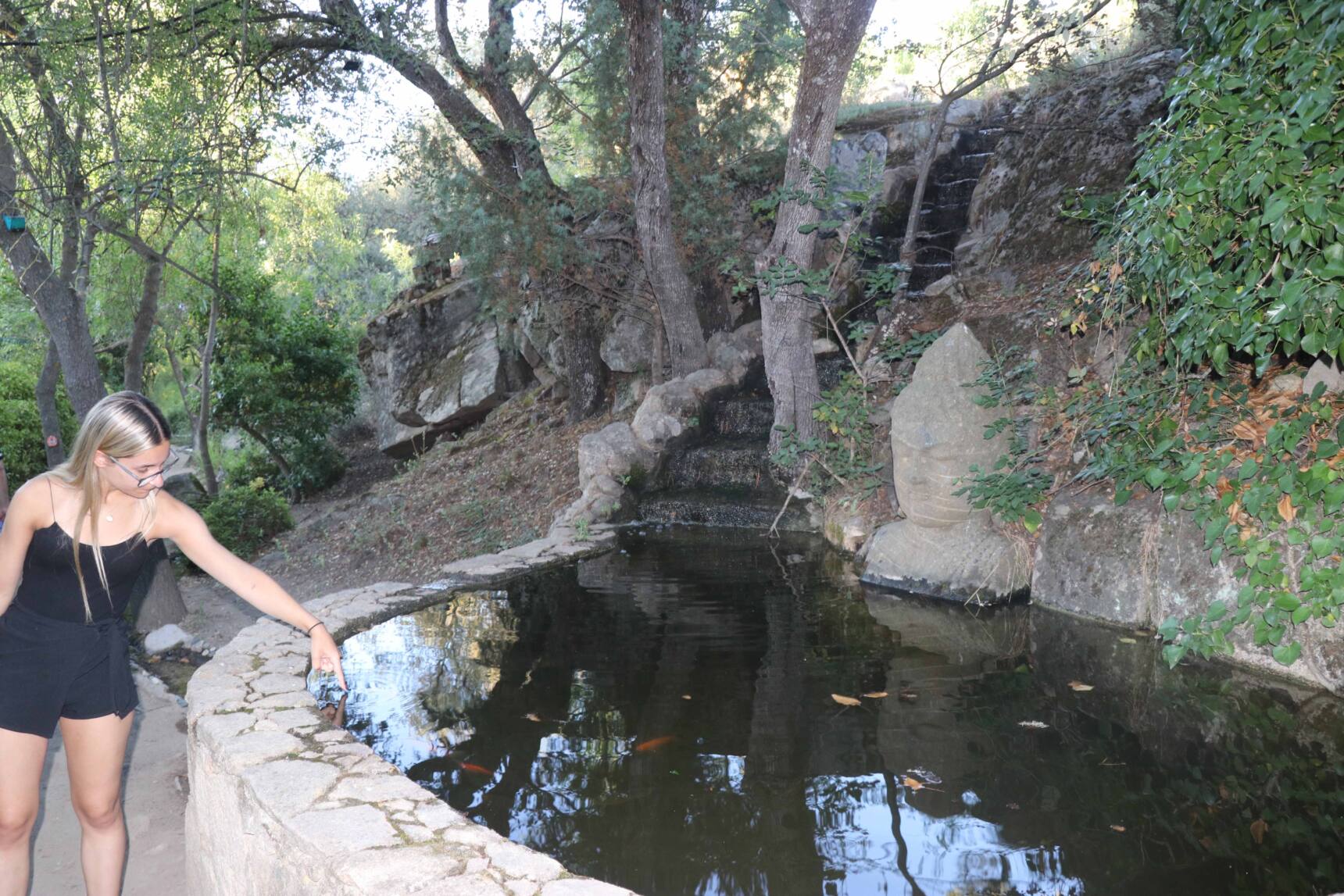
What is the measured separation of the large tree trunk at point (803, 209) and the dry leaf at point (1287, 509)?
4737mm

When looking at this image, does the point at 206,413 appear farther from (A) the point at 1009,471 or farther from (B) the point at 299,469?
(A) the point at 1009,471

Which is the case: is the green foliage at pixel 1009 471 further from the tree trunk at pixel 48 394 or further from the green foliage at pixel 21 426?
the green foliage at pixel 21 426

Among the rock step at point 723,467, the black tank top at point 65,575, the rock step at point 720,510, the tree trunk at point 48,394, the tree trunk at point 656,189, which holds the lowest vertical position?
the rock step at point 720,510

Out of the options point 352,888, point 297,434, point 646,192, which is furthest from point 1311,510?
point 297,434

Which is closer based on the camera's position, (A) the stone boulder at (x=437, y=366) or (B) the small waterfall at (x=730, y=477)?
(B) the small waterfall at (x=730, y=477)

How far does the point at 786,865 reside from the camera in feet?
10.9

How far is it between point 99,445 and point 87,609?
551mm

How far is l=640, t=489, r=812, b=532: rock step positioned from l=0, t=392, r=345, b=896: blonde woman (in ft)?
20.9

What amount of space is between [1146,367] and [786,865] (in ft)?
15.8

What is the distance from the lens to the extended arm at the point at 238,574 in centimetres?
307

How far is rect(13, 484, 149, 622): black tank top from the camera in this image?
287 centimetres

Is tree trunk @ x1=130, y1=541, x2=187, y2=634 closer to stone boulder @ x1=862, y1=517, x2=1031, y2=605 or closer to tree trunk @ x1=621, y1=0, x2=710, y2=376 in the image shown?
stone boulder @ x1=862, y1=517, x2=1031, y2=605

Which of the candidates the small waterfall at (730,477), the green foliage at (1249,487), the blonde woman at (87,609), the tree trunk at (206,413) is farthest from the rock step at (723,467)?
the blonde woman at (87,609)

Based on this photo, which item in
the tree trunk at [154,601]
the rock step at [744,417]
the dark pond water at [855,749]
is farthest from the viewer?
the rock step at [744,417]
